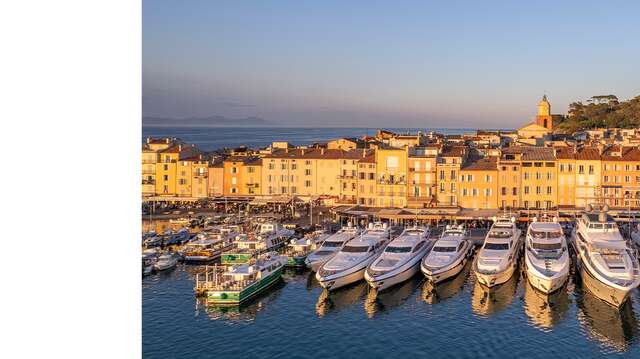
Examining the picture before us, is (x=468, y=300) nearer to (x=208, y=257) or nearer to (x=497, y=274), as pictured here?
(x=497, y=274)

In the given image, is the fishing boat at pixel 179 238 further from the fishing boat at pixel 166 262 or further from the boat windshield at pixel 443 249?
the boat windshield at pixel 443 249

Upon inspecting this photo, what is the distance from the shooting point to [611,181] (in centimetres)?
2320

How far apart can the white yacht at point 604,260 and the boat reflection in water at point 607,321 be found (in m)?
Result: 0.20

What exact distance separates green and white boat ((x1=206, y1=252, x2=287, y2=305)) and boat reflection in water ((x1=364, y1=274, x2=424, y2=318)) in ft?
7.75

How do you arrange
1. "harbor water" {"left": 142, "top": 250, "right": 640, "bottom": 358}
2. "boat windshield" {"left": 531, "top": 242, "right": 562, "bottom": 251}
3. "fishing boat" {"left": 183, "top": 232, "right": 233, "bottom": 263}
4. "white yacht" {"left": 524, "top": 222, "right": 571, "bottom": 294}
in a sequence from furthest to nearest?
"fishing boat" {"left": 183, "top": 232, "right": 233, "bottom": 263}, "boat windshield" {"left": 531, "top": 242, "right": 562, "bottom": 251}, "white yacht" {"left": 524, "top": 222, "right": 571, "bottom": 294}, "harbor water" {"left": 142, "top": 250, "right": 640, "bottom": 358}

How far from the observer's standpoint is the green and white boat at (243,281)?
47.7 ft

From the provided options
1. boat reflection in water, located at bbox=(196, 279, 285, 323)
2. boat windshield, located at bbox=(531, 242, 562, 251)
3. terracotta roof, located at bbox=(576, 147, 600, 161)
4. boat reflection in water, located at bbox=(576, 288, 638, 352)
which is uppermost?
terracotta roof, located at bbox=(576, 147, 600, 161)

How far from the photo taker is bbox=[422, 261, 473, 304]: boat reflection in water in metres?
14.8

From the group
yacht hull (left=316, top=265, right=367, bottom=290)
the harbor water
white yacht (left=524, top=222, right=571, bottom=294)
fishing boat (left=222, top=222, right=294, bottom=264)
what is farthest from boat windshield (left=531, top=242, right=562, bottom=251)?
fishing boat (left=222, top=222, right=294, bottom=264)

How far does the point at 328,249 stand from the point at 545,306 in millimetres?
5790

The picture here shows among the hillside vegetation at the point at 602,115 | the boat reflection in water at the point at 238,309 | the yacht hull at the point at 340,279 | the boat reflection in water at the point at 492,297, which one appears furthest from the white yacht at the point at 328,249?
the hillside vegetation at the point at 602,115

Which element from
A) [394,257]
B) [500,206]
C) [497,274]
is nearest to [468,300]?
[497,274]

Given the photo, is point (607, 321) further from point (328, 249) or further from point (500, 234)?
point (328, 249)

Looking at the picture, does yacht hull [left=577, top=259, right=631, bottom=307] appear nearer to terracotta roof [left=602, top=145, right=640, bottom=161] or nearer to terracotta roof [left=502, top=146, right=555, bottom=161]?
terracotta roof [left=502, top=146, right=555, bottom=161]
